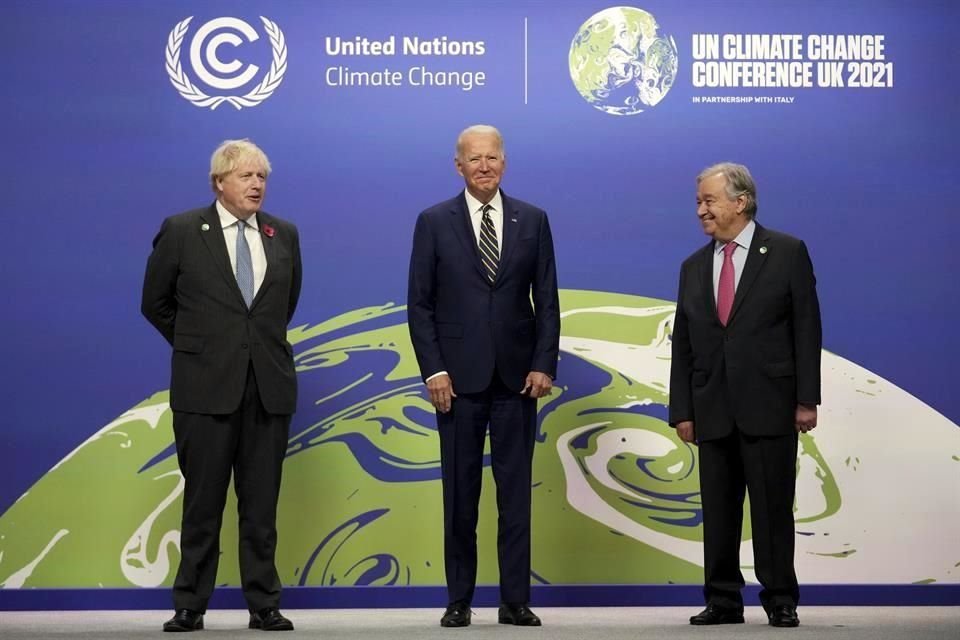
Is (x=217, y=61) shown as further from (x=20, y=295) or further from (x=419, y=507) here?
(x=419, y=507)

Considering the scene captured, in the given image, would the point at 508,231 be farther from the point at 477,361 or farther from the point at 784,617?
the point at 784,617

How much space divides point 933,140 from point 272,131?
8.76 ft

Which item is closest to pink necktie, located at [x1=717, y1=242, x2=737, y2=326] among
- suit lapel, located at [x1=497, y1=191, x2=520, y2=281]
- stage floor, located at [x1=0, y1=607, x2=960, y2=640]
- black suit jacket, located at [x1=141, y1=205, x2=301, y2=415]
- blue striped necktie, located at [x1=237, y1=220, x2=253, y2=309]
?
suit lapel, located at [x1=497, y1=191, x2=520, y2=281]

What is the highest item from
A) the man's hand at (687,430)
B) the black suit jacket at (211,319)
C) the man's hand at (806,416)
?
the black suit jacket at (211,319)

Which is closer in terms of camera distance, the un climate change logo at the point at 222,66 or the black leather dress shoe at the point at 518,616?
the black leather dress shoe at the point at 518,616

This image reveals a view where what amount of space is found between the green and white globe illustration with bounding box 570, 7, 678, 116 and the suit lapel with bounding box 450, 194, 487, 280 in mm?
1119

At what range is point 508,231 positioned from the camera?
179 inches

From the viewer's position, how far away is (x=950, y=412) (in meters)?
5.38

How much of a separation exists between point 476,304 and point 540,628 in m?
1.09

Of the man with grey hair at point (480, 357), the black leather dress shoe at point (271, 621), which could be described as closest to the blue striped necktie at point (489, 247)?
the man with grey hair at point (480, 357)

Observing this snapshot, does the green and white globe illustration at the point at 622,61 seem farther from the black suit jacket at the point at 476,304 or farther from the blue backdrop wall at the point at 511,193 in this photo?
the black suit jacket at the point at 476,304

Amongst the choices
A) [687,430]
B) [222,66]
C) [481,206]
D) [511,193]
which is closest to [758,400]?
[687,430]

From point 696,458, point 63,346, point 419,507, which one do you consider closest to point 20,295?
point 63,346

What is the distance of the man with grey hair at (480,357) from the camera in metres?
4.46
